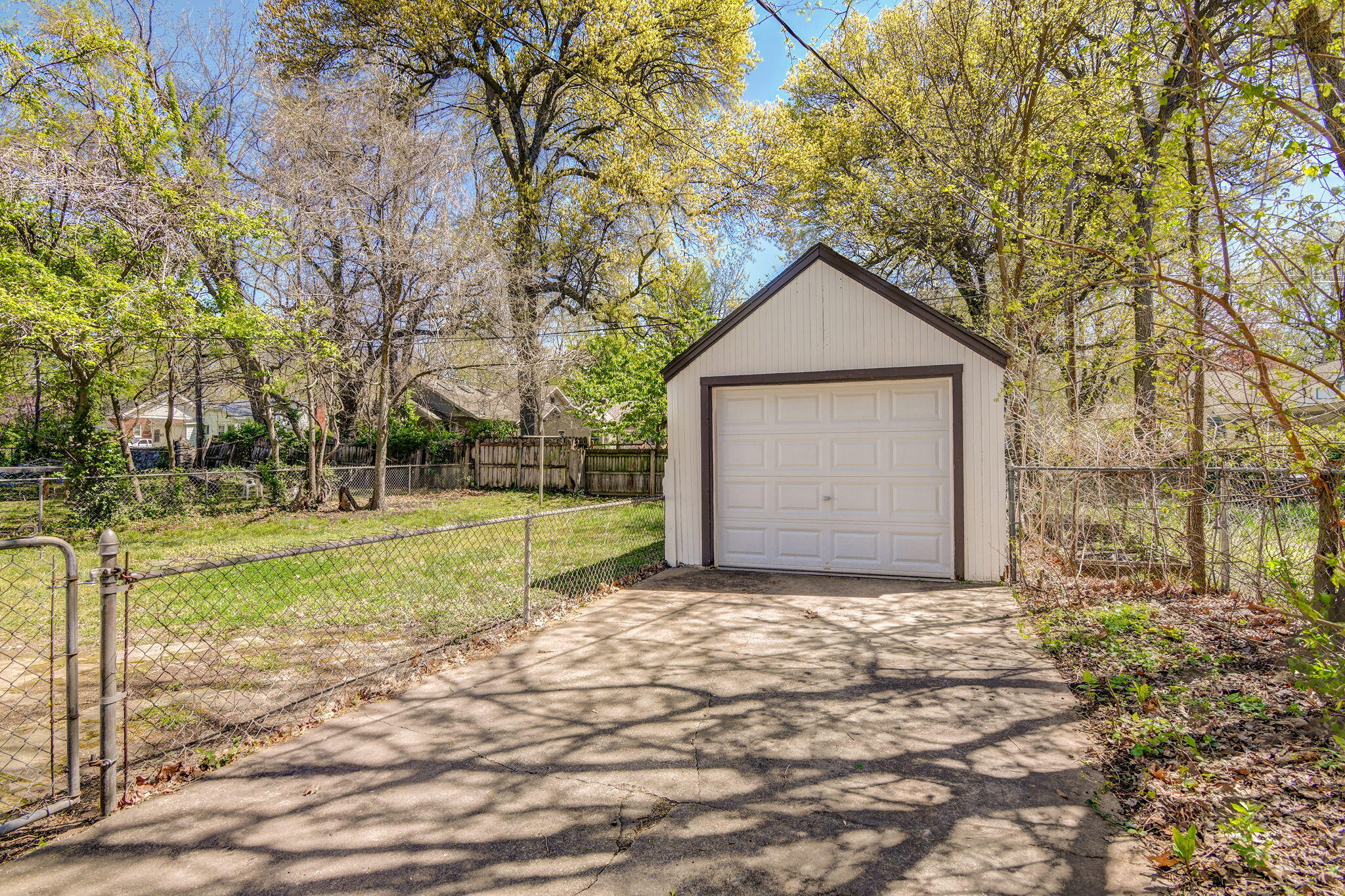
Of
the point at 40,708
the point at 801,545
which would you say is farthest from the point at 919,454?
the point at 40,708

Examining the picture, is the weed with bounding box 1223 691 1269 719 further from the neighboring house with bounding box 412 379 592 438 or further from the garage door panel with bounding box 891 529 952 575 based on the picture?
the neighboring house with bounding box 412 379 592 438

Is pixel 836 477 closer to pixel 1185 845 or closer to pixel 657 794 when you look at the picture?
pixel 657 794

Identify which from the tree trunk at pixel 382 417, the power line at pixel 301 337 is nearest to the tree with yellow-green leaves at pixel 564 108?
the power line at pixel 301 337

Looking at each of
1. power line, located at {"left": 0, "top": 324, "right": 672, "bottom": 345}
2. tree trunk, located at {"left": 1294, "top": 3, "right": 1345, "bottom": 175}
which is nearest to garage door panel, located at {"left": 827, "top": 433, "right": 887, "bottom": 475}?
tree trunk, located at {"left": 1294, "top": 3, "right": 1345, "bottom": 175}

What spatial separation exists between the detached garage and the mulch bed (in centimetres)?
185

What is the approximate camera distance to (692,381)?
27.4 ft

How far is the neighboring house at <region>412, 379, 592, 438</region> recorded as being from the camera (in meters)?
19.3

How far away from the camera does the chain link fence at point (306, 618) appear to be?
12.1 ft

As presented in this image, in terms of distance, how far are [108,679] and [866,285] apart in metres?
7.28

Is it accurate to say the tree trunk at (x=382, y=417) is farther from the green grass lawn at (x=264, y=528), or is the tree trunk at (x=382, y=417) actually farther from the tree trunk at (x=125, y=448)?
the tree trunk at (x=125, y=448)

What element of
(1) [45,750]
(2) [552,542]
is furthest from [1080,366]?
(1) [45,750]

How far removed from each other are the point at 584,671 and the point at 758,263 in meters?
18.5

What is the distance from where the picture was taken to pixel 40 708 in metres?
3.95

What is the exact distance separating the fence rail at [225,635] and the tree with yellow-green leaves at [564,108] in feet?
31.1
